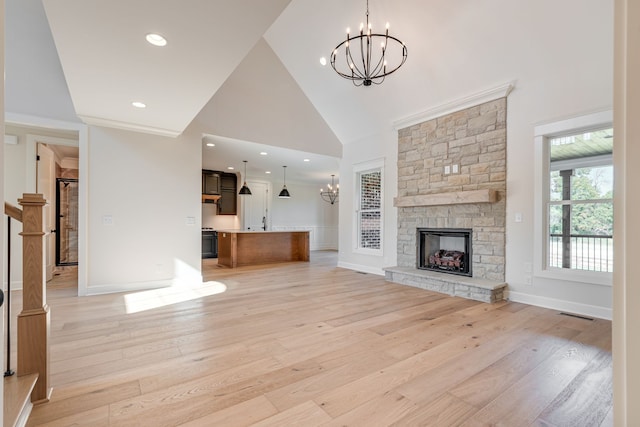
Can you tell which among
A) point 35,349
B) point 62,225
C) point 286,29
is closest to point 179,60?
point 35,349

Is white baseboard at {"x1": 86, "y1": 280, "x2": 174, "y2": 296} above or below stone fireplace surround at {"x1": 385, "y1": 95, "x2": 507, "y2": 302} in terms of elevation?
below

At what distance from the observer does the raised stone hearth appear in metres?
4.02

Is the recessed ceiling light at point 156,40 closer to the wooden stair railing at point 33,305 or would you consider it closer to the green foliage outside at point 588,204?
the wooden stair railing at point 33,305

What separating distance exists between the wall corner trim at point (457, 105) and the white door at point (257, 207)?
5533 millimetres

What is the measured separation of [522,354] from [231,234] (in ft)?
19.1

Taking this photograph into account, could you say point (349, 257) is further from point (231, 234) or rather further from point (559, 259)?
point (559, 259)

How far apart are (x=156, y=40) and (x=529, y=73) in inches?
168

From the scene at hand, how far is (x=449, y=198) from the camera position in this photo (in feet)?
15.1

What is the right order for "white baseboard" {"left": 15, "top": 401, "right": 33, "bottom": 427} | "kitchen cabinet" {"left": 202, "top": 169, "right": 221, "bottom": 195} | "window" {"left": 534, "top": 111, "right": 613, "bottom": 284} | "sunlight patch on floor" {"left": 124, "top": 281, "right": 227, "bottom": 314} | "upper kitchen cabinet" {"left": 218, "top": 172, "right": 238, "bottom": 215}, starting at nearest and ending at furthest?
"white baseboard" {"left": 15, "top": 401, "right": 33, "bottom": 427}, "window" {"left": 534, "top": 111, "right": 613, "bottom": 284}, "sunlight patch on floor" {"left": 124, "top": 281, "right": 227, "bottom": 314}, "kitchen cabinet" {"left": 202, "top": 169, "right": 221, "bottom": 195}, "upper kitchen cabinet" {"left": 218, "top": 172, "right": 238, "bottom": 215}

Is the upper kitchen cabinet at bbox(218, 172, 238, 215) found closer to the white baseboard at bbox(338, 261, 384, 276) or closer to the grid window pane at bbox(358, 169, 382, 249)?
the white baseboard at bbox(338, 261, 384, 276)

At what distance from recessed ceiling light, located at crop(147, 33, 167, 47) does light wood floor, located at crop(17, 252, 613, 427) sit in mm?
2448

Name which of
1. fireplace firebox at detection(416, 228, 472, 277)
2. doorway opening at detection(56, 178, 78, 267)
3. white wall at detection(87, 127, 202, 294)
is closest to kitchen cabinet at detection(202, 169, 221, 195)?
doorway opening at detection(56, 178, 78, 267)

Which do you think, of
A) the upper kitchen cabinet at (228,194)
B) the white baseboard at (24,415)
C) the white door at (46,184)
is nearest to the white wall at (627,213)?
the white baseboard at (24,415)

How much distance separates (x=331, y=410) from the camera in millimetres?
1741
